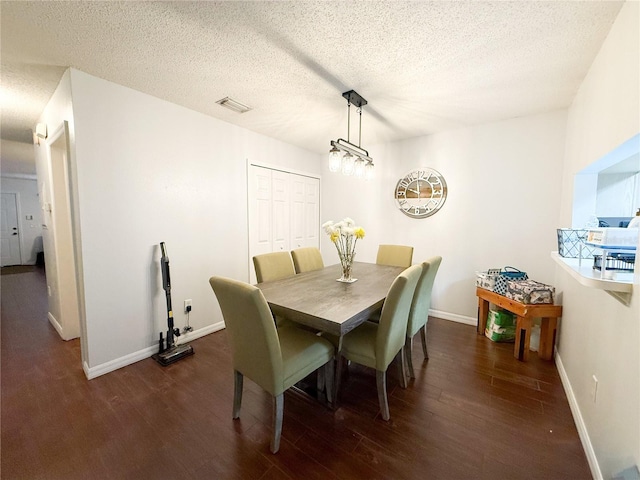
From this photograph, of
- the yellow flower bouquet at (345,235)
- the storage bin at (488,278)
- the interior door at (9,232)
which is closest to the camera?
the yellow flower bouquet at (345,235)

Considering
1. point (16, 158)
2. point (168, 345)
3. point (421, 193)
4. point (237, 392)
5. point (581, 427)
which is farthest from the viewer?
point (16, 158)

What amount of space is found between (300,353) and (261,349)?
27 centimetres

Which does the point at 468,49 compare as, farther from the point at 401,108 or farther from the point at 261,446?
the point at 261,446

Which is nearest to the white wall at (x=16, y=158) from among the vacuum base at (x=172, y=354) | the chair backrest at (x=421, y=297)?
the vacuum base at (x=172, y=354)

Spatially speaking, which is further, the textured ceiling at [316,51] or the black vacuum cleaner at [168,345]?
the black vacuum cleaner at [168,345]

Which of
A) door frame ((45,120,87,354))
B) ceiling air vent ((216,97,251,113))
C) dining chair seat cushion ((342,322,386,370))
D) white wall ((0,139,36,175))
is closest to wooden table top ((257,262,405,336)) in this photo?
dining chair seat cushion ((342,322,386,370))

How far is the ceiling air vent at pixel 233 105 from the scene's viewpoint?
2387 millimetres

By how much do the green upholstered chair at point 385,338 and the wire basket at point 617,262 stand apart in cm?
82

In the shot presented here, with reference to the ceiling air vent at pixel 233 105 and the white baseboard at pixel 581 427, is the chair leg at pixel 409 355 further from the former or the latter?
the ceiling air vent at pixel 233 105

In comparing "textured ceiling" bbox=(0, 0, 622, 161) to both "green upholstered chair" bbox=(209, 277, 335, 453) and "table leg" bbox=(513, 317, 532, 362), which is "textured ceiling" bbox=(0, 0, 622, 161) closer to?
"green upholstered chair" bbox=(209, 277, 335, 453)

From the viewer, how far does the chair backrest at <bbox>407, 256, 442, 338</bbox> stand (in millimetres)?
1951

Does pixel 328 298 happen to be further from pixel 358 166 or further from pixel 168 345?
pixel 168 345

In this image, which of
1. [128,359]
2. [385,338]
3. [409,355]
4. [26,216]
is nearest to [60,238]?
[128,359]

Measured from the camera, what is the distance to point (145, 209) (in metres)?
2.31
